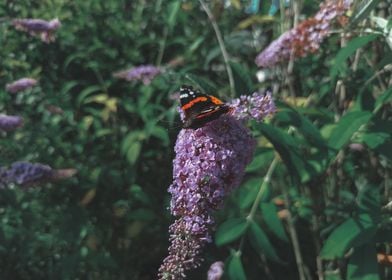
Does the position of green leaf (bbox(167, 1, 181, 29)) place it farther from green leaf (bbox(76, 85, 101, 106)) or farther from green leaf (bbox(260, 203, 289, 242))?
green leaf (bbox(260, 203, 289, 242))

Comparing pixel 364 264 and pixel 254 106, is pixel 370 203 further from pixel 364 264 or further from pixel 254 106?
pixel 254 106

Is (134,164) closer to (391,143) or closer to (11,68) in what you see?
(11,68)

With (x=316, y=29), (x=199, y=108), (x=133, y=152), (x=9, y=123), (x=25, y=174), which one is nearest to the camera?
(x=199, y=108)

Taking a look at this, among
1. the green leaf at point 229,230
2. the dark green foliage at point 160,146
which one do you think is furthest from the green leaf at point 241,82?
the green leaf at point 229,230

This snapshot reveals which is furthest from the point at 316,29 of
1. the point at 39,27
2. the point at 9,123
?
the point at 39,27

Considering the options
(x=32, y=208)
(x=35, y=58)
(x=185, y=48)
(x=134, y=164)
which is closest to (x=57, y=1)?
(x=35, y=58)

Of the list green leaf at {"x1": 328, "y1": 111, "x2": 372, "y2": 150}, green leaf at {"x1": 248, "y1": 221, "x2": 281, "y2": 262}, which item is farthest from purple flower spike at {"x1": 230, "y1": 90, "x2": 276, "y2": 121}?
green leaf at {"x1": 248, "y1": 221, "x2": 281, "y2": 262}
